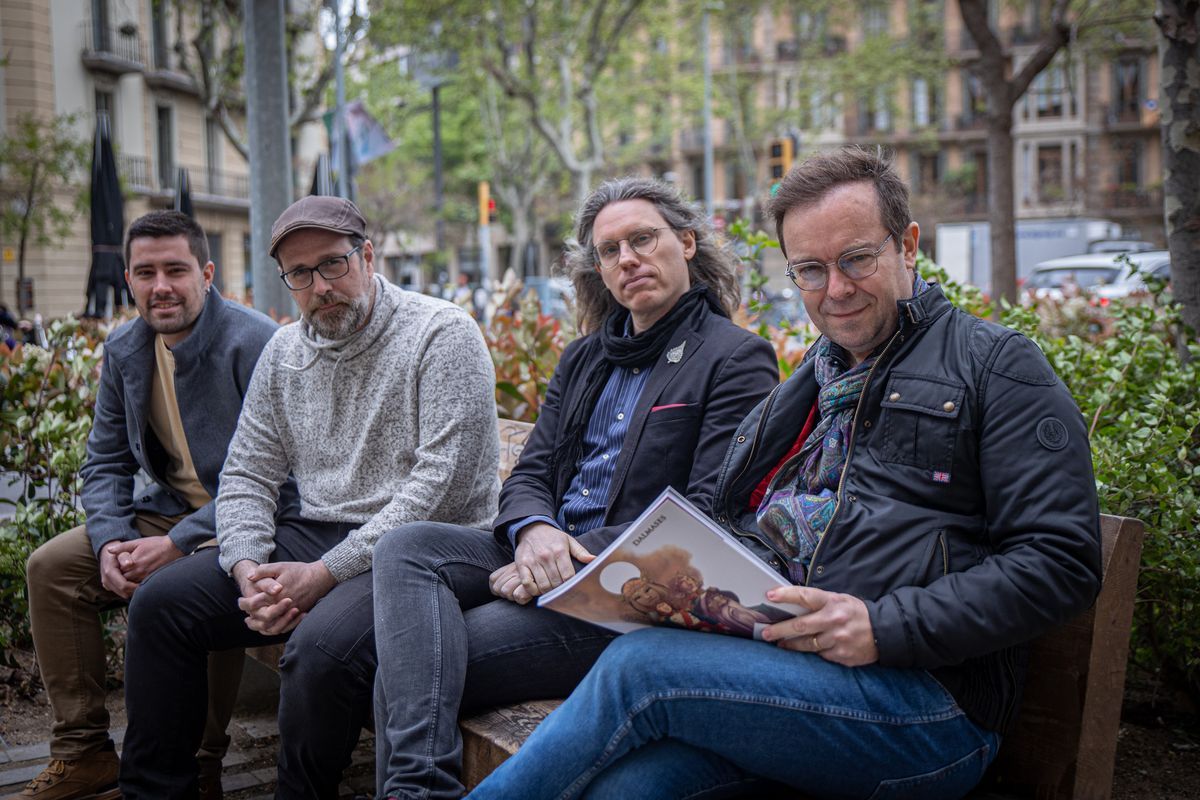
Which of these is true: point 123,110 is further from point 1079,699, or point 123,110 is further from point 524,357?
point 1079,699

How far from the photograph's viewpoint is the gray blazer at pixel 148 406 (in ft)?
12.3

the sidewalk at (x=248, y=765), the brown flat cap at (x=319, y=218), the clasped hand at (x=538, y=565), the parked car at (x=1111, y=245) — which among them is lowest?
the sidewalk at (x=248, y=765)

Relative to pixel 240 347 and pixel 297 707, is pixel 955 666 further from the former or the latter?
pixel 240 347

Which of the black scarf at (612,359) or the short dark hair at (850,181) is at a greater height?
the short dark hair at (850,181)

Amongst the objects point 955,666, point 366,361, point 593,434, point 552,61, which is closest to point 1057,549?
point 955,666

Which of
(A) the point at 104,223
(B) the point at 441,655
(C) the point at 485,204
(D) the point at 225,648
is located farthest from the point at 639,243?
(C) the point at 485,204

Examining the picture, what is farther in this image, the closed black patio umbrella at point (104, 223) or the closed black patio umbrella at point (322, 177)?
the closed black patio umbrella at point (104, 223)

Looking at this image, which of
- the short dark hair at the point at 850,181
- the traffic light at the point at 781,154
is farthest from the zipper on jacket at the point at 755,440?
the traffic light at the point at 781,154

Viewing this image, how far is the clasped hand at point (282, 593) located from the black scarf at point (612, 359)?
70 cm

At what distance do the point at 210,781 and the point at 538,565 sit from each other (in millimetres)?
1536

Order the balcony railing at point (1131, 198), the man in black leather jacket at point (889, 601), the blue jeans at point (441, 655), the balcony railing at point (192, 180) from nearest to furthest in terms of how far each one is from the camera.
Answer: the man in black leather jacket at point (889, 601) < the blue jeans at point (441, 655) < the balcony railing at point (192, 180) < the balcony railing at point (1131, 198)

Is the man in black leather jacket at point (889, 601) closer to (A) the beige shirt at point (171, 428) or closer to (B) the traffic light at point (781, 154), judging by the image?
(A) the beige shirt at point (171, 428)

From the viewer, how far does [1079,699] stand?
7.23 feet

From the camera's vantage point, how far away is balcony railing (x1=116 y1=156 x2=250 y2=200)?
33688 mm
